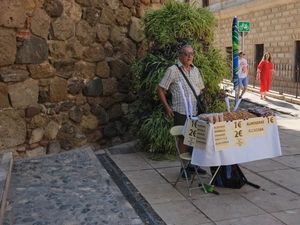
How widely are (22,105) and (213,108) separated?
10.3ft

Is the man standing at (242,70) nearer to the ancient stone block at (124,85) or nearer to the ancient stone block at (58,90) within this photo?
the ancient stone block at (124,85)

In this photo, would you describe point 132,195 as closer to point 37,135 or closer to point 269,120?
point 269,120

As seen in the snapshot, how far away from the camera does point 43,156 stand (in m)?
6.27

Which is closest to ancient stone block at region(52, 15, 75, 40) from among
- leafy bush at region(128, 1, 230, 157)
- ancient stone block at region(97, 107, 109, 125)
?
leafy bush at region(128, 1, 230, 157)

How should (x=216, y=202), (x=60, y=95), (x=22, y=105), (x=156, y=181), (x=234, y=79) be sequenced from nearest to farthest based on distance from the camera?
(x=216, y=202) → (x=156, y=181) → (x=234, y=79) → (x=22, y=105) → (x=60, y=95)

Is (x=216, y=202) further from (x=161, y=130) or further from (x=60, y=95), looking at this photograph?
(x=60, y=95)

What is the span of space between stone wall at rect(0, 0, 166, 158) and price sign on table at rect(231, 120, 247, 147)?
3.26 m

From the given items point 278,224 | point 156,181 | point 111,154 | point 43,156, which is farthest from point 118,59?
point 278,224

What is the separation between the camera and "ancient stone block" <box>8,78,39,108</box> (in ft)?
19.2

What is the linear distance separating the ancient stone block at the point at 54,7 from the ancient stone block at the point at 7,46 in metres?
0.71

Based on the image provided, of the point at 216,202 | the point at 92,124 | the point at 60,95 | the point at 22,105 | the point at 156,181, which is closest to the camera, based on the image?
the point at 216,202

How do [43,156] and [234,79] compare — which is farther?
[43,156]

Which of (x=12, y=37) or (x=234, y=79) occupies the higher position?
(x=12, y=37)

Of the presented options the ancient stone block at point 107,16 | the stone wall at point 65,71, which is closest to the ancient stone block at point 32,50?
the stone wall at point 65,71
